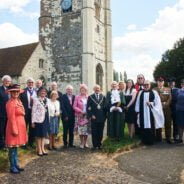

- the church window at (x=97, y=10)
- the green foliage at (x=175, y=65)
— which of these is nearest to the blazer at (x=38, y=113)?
the church window at (x=97, y=10)

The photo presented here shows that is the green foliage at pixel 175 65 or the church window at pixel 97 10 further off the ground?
the church window at pixel 97 10

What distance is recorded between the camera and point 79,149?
32.3 ft

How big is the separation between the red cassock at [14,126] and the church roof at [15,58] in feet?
74.3

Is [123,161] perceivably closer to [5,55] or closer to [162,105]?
[162,105]

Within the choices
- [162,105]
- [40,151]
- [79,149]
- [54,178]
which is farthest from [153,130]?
[54,178]

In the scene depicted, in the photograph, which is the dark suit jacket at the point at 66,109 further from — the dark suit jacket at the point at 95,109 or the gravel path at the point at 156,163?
the gravel path at the point at 156,163

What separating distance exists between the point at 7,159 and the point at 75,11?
28.3 metres

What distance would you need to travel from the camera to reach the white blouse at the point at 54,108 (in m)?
9.69

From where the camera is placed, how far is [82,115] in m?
10.3

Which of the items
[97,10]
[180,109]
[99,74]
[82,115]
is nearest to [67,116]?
[82,115]

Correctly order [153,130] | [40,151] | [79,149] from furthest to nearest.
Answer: [153,130]
[79,149]
[40,151]

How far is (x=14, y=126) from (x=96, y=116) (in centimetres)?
318

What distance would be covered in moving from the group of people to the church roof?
20132mm

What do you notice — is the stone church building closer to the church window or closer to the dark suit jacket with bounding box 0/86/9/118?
the church window
